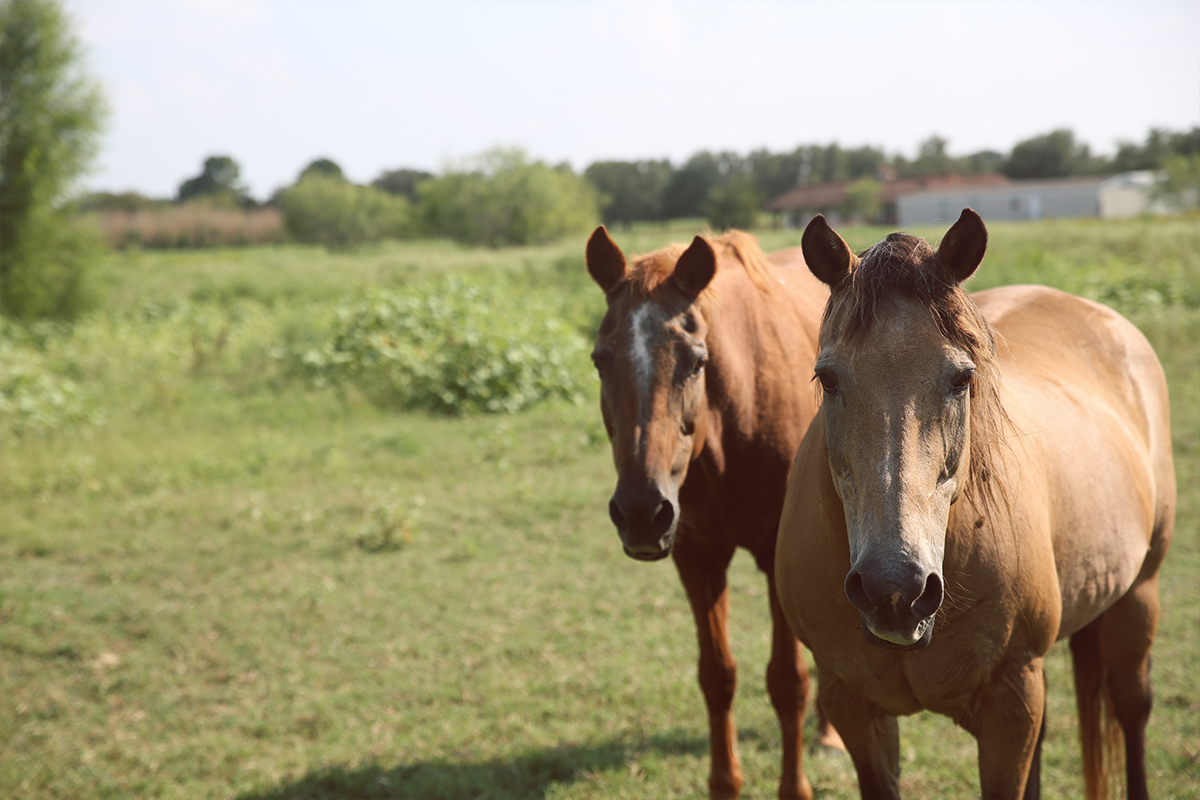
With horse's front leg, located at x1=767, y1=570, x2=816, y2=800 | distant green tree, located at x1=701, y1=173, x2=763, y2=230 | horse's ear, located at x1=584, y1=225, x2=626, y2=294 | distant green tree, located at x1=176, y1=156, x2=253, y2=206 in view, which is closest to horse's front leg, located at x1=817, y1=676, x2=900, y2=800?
horse's front leg, located at x1=767, y1=570, x2=816, y2=800

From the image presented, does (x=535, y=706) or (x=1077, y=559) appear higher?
(x=1077, y=559)

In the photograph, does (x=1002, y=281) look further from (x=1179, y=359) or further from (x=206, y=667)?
(x=206, y=667)

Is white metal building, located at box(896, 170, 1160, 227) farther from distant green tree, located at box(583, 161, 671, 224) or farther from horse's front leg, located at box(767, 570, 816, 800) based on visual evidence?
horse's front leg, located at box(767, 570, 816, 800)

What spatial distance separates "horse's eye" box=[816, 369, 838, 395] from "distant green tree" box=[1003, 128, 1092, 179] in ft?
126

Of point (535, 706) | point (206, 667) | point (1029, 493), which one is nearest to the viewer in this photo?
point (1029, 493)

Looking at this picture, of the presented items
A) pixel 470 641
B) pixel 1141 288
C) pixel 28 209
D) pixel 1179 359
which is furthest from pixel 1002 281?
pixel 28 209

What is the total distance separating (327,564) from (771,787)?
3.52 m

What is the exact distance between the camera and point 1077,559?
203cm

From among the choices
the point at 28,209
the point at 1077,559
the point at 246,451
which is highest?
the point at 28,209

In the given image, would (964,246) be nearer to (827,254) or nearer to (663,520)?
(827,254)

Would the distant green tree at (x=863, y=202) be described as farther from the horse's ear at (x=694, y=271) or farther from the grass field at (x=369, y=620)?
the horse's ear at (x=694, y=271)

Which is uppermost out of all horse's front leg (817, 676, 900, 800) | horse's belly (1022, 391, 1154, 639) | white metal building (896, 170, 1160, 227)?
white metal building (896, 170, 1160, 227)

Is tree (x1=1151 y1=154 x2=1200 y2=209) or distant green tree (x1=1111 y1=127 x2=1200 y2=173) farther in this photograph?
tree (x1=1151 y1=154 x2=1200 y2=209)

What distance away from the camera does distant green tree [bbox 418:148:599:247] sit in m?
41.4
